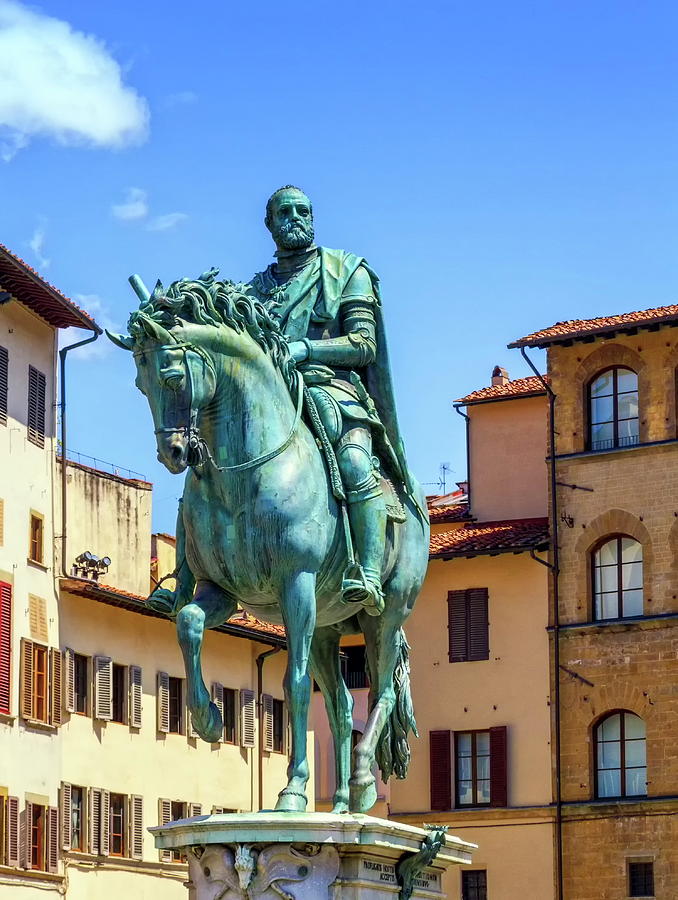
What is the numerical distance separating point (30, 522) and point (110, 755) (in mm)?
5962

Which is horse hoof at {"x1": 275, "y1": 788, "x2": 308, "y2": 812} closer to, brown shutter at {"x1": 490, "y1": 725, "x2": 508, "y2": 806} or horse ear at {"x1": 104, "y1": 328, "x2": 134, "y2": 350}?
horse ear at {"x1": 104, "y1": 328, "x2": 134, "y2": 350}

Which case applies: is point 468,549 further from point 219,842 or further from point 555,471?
point 219,842

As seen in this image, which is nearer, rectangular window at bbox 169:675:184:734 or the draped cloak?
the draped cloak

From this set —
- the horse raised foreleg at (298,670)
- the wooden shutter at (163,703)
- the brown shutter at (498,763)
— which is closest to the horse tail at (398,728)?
the horse raised foreleg at (298,670)

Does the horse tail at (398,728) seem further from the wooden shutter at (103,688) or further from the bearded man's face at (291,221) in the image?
the wooden shutter at (103,688)

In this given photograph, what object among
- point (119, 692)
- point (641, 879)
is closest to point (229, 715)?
point (119, 692)

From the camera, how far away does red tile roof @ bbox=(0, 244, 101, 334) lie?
50875 mm

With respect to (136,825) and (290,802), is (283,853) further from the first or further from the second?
(136,825)

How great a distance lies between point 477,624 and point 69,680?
12.8 m

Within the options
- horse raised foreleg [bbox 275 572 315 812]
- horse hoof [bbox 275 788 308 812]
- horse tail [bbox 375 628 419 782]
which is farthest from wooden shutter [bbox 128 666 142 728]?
horse hoof [bbox 275 788 308 812]

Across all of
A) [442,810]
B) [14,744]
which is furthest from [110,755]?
[442,810]

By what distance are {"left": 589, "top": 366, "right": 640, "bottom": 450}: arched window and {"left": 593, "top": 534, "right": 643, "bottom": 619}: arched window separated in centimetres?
258

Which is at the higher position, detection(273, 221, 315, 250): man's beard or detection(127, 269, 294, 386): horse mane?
detection(273, 221, 315, 250): man's beard

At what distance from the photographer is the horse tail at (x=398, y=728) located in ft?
52.2
